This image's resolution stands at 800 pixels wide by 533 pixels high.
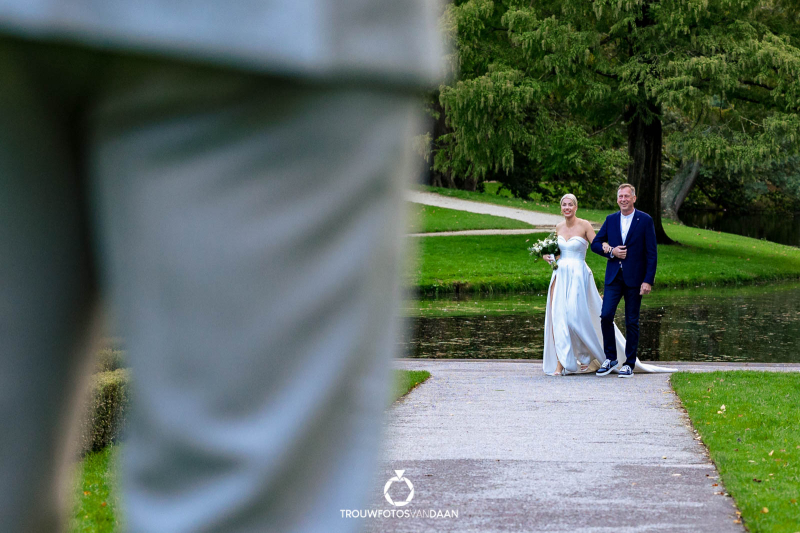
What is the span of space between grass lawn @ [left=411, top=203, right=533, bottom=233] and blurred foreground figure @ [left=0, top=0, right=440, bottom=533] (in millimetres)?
27509

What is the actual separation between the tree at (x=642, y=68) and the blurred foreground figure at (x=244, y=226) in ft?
75.9

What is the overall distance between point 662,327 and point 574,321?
5.61 metres

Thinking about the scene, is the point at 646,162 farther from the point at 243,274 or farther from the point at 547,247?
the point at 243,274

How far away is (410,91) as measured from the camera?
25.1 inches

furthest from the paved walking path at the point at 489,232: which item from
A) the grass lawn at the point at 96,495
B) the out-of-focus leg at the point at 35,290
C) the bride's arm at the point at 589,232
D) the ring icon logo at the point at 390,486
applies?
the out-of-focus leg at the point at 35,290

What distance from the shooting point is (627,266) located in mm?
10562

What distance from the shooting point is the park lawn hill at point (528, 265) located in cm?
2170

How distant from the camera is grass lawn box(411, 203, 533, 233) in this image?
29.0 metres

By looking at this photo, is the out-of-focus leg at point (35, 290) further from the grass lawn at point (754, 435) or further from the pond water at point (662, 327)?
the pond water at point (662, 327)

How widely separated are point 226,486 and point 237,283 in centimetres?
12

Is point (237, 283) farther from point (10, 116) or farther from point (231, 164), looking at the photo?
point (10, 116)

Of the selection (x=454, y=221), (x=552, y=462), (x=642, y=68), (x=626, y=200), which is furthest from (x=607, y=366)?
(x=454, y=221)

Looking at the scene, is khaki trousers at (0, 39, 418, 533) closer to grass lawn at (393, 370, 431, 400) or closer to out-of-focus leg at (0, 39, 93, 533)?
out-of-focus leg at (0, 39, 93, 533)

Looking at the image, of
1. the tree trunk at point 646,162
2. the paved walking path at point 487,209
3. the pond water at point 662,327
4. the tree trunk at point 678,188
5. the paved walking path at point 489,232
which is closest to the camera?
the pond water at point 662,327
